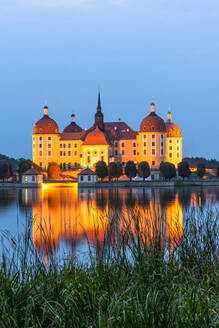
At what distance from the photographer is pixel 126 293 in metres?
5.24

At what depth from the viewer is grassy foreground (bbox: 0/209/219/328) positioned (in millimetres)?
4449

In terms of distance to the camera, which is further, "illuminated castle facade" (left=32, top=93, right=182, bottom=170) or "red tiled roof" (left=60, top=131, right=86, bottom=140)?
"red tiled roof" (left=60, top=131, right=86, bottom=140)

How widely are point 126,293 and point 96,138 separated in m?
81.9

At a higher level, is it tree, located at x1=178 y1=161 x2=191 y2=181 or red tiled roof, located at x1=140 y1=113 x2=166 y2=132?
red tiled roof, located at x1=140 y1=113 x2=166 y2=132

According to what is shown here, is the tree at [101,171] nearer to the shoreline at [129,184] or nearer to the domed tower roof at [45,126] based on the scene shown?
the shoreline at [129,184]

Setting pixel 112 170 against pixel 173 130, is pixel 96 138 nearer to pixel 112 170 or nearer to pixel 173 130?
pixel 112 170

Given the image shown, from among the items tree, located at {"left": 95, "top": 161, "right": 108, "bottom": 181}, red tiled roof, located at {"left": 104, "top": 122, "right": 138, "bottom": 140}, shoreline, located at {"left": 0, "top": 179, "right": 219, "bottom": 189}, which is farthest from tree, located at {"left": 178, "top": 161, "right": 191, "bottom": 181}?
red tiled roof, located at {"left": 104, "top": 122, "right": 138, "bottom": 140}

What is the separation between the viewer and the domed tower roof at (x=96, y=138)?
283ft

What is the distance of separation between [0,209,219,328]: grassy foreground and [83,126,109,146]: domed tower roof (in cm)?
7873

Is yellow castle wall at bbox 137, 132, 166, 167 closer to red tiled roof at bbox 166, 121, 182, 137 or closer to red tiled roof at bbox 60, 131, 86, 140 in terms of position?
red tiled roof at bbox 166, 121, 182, 137

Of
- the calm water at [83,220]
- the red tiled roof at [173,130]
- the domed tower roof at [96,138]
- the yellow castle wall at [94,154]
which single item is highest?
the red tiled roof at [173,130]

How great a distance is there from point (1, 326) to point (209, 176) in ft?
262

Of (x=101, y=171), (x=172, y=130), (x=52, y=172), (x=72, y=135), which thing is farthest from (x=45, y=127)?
(x=172, y=130)

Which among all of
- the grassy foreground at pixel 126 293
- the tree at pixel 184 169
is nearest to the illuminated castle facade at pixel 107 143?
the tree at pixel 184 169
